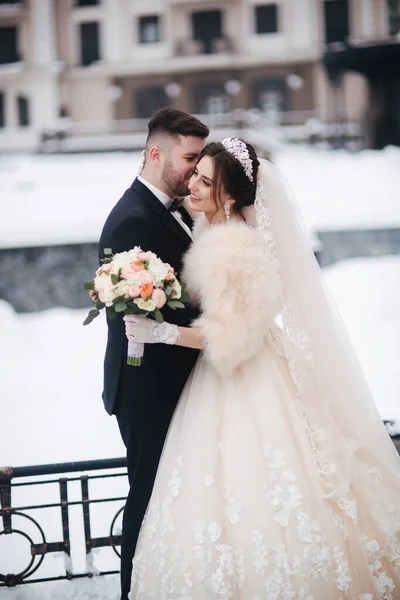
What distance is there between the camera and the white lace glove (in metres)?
1.68

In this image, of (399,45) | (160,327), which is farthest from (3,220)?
(160,327)

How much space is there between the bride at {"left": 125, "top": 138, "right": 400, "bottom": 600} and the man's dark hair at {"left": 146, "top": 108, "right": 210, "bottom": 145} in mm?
167

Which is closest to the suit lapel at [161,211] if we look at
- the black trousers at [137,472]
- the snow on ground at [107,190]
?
the black trousers at [137,472]

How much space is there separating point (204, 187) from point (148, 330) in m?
0.45

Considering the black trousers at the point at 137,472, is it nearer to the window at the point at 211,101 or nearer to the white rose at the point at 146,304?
the white rose at the point at 146,304

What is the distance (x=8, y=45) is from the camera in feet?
29.6

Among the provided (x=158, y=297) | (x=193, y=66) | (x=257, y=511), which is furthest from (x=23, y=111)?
(x=257, y=511)

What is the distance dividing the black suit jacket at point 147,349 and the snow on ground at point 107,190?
15.9 feet

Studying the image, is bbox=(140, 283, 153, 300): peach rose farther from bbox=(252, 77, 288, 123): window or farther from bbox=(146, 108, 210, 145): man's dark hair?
bbox=(252, 77, 288, 123): window

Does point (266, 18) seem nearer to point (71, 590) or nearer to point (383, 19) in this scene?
point (383, 19)

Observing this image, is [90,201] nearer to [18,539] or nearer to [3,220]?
[3,220]

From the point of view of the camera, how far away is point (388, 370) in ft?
18.2

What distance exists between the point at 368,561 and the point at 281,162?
844 centimetres

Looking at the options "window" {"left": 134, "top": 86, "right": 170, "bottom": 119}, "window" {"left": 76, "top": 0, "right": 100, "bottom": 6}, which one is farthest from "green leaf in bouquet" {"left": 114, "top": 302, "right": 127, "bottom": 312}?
"window" {"left": 134, "top": 86, "right": 170, "bottom": 119}
